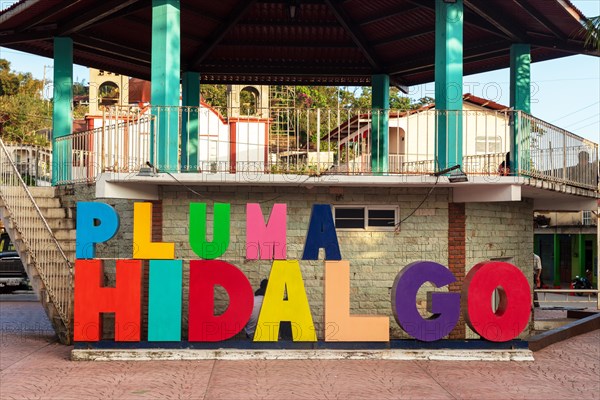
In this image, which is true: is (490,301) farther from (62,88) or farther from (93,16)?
(62,88)

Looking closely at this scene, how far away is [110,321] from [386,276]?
6168mm

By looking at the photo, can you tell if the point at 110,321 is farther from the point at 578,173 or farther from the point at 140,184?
the point at 578,173

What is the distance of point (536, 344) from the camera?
17219 millimetres

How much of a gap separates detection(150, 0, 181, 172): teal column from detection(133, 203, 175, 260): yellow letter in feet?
3.88

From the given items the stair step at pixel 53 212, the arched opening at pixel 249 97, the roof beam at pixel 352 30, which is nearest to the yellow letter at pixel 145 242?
the stair step at pixel 53 212

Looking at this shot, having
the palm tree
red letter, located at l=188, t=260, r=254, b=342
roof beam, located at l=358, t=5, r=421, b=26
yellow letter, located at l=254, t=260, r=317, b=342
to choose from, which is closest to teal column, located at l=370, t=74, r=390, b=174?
roof beam, located at l=358, t=5, r=421, b=26

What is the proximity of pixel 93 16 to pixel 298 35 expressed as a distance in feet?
22.2

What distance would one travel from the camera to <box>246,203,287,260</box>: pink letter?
15.5 metres

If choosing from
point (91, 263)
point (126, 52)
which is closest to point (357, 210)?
point (91, 263)

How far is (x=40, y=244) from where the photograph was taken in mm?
17844

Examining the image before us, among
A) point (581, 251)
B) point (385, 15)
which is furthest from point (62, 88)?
point (581, 251)

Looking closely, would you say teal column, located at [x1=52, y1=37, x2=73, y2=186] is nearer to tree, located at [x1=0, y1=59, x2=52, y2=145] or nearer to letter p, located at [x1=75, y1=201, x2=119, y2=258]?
letter p, located at [x1=75, y1=201, x2=119, y2=258]

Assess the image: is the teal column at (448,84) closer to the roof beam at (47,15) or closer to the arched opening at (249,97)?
the roof beam at (47,15)

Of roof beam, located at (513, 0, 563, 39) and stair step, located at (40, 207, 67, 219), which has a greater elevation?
roof beam, located at (513, 0, 563, 39)
